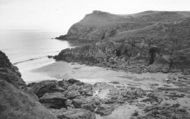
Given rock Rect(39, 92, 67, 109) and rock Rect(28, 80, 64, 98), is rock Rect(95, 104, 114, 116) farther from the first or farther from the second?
rock Rect(28, 80, 64, 98)

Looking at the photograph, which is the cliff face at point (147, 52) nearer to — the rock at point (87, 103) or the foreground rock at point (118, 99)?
the foreground rock at point (118, 99)

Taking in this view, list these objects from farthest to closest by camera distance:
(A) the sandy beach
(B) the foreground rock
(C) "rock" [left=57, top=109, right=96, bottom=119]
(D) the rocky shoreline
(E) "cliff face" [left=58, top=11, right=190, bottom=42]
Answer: (E) "cliff face" [left=58, top=11, right=190, bottom=42]
(A) the sandy beach
(B) the foreground rock
(C) "rock" [left=57, top=109, right=96, bottom=119]
(D) the rocky shoreline

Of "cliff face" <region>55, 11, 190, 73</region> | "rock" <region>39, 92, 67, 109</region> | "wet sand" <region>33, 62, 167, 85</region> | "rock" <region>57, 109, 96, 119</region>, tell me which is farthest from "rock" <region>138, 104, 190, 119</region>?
"cliff face" <region>55, 11, 190, 73</region>

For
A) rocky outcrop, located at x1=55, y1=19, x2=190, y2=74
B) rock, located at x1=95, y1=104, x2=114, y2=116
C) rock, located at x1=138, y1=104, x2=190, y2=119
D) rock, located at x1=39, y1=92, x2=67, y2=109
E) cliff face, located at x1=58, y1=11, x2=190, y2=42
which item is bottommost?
rock, located at x1=95, y1=104, x2=114, y2=116

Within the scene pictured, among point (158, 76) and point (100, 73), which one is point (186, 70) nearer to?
point (158, 76)

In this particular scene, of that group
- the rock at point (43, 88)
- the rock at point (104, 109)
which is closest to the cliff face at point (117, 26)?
the rock at point (43, 88)

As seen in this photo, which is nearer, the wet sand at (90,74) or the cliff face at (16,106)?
the cliff face at (16,106)

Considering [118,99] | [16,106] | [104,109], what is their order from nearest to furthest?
[16,106], [104,109], [118,99]

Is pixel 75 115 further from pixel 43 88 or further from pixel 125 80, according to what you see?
pixel 125 80

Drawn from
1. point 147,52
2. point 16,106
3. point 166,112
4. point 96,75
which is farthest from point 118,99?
point 147,52

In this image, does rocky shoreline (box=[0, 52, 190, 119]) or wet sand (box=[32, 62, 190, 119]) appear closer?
rocky shoreline (box=[0, 52, 190, 119])

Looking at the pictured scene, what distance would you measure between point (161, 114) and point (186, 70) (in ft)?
96.5

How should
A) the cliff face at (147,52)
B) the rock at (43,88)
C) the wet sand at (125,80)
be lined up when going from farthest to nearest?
the cliff face at (147,52), the rock at (43,88), the wet sand at (125,80)

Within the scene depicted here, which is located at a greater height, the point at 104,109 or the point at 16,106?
the point at 16,106
